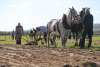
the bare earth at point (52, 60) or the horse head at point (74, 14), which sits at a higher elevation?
the horse head at point (74, 14)

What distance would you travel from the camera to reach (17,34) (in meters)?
13.9

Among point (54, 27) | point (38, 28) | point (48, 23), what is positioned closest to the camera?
point (54, 27)

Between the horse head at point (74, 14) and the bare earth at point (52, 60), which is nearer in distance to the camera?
the bare earth at point (52, 60)

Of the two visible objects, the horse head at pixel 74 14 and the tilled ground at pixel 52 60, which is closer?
the tilled ground at pixel 52 60

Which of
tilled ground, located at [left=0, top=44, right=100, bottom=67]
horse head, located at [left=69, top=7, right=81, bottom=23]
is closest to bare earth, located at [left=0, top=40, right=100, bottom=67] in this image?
tilled ground, located at [left=0, top=44, right=100, bottom=67]

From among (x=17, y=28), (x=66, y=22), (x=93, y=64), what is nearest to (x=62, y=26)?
(x=66, y=22)

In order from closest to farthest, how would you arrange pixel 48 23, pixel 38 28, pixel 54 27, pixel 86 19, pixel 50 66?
pixel 50 66
pixel 86 19
pixel 54 27
pixel 48 23
pixel 38 28

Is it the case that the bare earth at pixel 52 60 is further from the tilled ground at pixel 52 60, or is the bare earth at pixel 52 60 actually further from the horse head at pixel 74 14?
the horse head at pixel 74 14

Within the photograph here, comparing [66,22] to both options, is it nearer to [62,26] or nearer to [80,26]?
[62,26]

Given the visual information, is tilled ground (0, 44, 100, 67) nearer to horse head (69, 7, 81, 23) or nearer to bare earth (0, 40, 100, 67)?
bare earth (0, 40, 100, 67)

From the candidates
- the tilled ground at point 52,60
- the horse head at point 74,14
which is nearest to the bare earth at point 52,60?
the tilled ground at point 52,60

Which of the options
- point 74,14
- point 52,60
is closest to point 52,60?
point 52,60

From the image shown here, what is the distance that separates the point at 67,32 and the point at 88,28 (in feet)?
4.53

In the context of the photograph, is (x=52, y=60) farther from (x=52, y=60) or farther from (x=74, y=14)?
(x=74, y=14)
